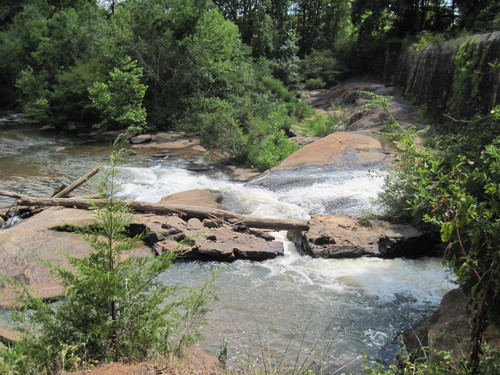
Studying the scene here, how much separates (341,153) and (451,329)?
9.27 metres

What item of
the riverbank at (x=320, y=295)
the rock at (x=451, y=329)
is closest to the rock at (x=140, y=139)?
the riverbank at (x=320, y=295)

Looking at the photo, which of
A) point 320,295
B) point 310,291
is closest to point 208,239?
point 310,291

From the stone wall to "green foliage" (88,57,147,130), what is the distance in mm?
11720

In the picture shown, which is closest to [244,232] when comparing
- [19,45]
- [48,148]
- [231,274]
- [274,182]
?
[231,274]

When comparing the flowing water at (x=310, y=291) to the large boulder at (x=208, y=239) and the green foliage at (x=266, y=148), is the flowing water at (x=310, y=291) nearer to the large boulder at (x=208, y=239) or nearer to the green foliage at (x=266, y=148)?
the large boulder at (x=208, y=239)

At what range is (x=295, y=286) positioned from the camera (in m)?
6.76

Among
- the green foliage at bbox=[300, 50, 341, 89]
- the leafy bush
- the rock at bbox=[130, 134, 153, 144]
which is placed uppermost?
the green foliage at bbox=[300, 50, 341, 89]

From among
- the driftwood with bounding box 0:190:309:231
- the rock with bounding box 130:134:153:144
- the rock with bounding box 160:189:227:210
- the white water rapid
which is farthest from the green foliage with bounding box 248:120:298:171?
the rock with bounding box 130:134:153:144

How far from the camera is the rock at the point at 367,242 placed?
7719mm

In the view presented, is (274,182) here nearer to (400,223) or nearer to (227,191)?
(227,191)

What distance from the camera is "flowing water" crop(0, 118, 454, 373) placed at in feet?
17.0

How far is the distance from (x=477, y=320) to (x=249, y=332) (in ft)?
9.71

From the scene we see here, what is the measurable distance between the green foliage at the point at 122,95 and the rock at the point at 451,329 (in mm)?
16720

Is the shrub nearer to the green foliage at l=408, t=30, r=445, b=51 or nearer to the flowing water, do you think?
the flowing water
